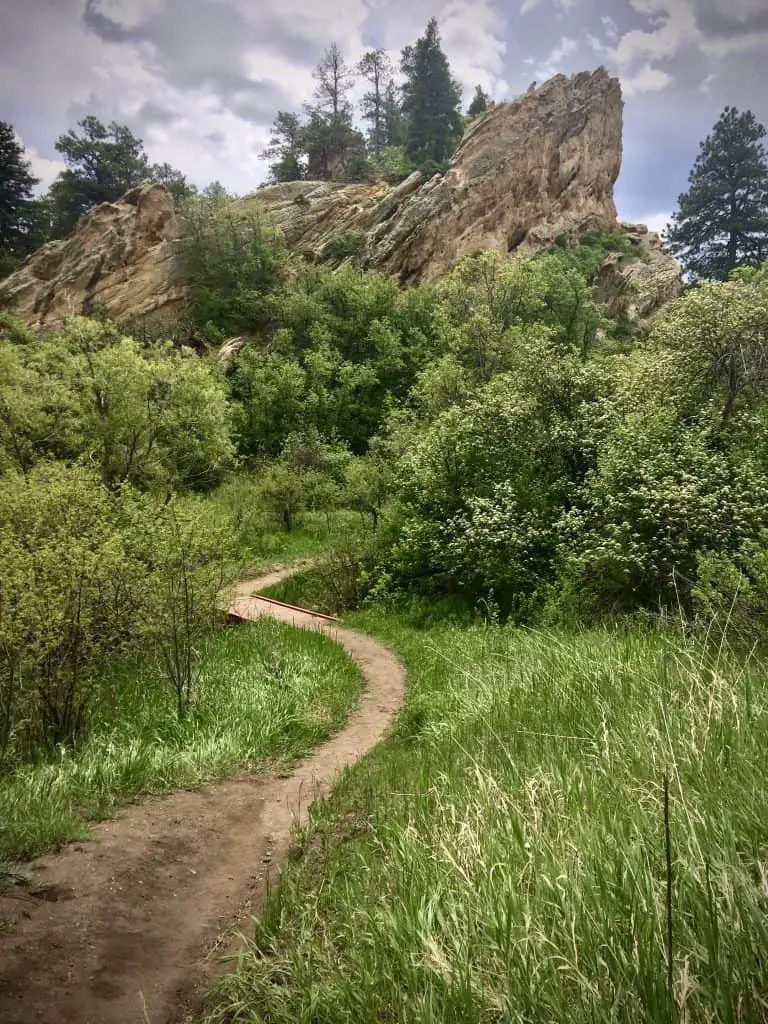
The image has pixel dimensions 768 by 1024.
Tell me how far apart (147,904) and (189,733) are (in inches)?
128

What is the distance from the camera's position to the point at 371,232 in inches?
1848

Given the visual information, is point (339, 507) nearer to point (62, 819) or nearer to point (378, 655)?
point (378, 655)

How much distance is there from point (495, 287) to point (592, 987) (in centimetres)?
3316

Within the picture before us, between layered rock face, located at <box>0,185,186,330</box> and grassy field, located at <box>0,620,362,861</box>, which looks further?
layered rock face, located at <box>0,185,186,330</box>

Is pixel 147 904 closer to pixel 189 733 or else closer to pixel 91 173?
pixel 189 733

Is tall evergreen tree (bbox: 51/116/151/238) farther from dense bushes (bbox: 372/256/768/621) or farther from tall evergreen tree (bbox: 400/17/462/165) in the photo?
dense bushes (bbox: 372/256/768/621)

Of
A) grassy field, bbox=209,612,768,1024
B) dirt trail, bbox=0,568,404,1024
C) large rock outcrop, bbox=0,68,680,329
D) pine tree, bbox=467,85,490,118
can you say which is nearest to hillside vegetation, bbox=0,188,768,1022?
grassy field, bbox=209,612,768,1024

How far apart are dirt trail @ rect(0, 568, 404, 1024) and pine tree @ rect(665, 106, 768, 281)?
49.4 meters

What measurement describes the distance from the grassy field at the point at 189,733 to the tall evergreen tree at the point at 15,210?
51.2m

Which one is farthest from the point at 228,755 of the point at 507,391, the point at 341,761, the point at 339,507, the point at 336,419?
the point at 336,419

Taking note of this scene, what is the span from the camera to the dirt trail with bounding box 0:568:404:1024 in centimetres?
305

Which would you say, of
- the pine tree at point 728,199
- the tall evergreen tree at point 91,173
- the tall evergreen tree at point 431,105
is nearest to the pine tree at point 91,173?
the tall evergreen tree at point 91,173

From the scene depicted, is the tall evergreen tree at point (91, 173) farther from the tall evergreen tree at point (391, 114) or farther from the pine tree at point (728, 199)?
the pine tree at point (728, 199)

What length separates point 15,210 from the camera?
48.1m
